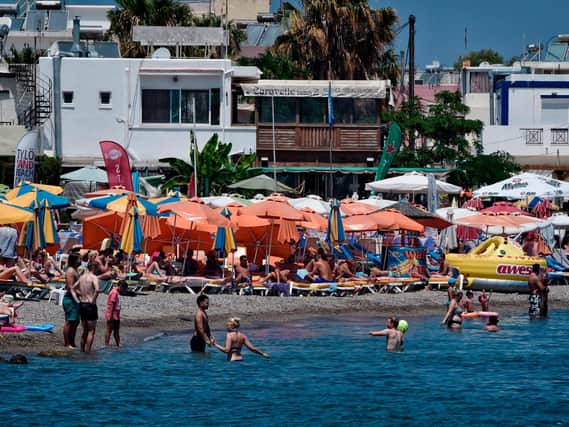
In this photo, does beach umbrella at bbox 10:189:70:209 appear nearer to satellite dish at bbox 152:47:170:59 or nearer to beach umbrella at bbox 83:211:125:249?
beach umbrella at bbox 83:211:125:249

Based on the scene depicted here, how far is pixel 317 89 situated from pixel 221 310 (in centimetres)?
1980

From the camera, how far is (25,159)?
121ft

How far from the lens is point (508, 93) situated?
193 feet

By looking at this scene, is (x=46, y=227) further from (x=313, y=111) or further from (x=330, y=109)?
(x=313, y=111)

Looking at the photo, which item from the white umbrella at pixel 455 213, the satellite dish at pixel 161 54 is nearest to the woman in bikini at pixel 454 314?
the white umbrella at pixel 455 213

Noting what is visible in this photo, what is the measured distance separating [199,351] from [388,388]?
12.7 feet

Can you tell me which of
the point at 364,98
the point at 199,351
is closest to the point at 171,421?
the point at 199,351

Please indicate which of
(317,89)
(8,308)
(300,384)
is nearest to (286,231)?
(300,384)

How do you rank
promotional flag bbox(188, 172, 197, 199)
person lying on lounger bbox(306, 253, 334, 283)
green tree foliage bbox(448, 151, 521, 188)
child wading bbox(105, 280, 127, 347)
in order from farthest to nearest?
green tree foliage bbox(448, 151, 521, 188) → promotional flag bbox(188, 172, 197, 199) → person lying on lounger bbox(306, 253, 334, 283) → child wading bbox(105, 280, 127, 347)

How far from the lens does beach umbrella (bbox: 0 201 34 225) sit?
85.1 feet

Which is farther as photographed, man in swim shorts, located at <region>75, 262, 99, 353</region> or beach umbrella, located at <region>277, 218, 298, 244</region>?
beach umbrella, located at <region>277, 218, 298, 244</region>

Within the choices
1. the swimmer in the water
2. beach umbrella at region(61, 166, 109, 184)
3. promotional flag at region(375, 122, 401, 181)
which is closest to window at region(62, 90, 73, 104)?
beach umbrella at region(61, 166, 109, 184)

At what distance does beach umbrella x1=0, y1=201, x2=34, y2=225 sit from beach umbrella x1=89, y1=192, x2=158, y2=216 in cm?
300

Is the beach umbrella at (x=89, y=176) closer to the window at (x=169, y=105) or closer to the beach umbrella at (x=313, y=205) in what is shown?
the window at (x=169, y=105)
